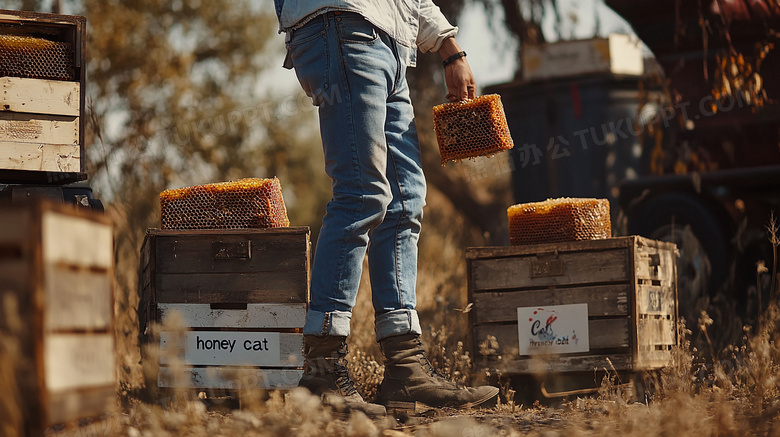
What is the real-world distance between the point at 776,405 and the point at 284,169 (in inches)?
590

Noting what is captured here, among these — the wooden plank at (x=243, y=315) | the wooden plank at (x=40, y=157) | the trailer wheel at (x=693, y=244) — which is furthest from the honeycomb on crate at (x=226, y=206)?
the trailer wheel at (x=693, y=244)

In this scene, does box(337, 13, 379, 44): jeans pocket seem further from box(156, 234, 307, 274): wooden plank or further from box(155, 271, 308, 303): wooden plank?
box(155, 271, 308, 303): wooden plank

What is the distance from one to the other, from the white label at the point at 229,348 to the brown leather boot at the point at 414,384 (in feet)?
1.87

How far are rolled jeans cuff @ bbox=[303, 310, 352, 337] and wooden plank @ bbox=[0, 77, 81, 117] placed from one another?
1.85m

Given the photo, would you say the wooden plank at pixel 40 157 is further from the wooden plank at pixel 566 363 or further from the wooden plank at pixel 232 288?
the wooden plank at pixel 566 363

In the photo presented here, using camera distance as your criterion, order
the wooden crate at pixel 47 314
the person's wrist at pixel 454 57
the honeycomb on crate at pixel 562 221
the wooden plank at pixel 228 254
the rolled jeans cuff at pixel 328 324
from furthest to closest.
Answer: the honeycomb on crate at pixel 562 221
the wooden plank at pixel 228 254
the person's wrist at pixel 454 57
the rolled jeans cuff at pixel 328 324
the wooden crate at pixel 47 314

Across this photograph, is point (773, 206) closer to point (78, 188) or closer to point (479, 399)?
point (479, 399)

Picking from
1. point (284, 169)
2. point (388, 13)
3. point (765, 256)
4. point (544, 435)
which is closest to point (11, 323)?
point (544, 435)

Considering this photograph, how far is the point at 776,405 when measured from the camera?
10.2 ft

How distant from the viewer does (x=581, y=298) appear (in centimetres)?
439

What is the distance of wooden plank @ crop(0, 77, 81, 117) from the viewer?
14.5 ft

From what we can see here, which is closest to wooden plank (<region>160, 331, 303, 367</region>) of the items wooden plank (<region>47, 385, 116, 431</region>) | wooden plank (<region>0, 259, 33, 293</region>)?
wooden plank (<region>47, 385, 116, 431</region>)

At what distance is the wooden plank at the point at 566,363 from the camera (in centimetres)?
424

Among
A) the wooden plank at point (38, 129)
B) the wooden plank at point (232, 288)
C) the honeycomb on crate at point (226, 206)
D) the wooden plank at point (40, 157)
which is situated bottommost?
the wooden plank at point (232, 288)
